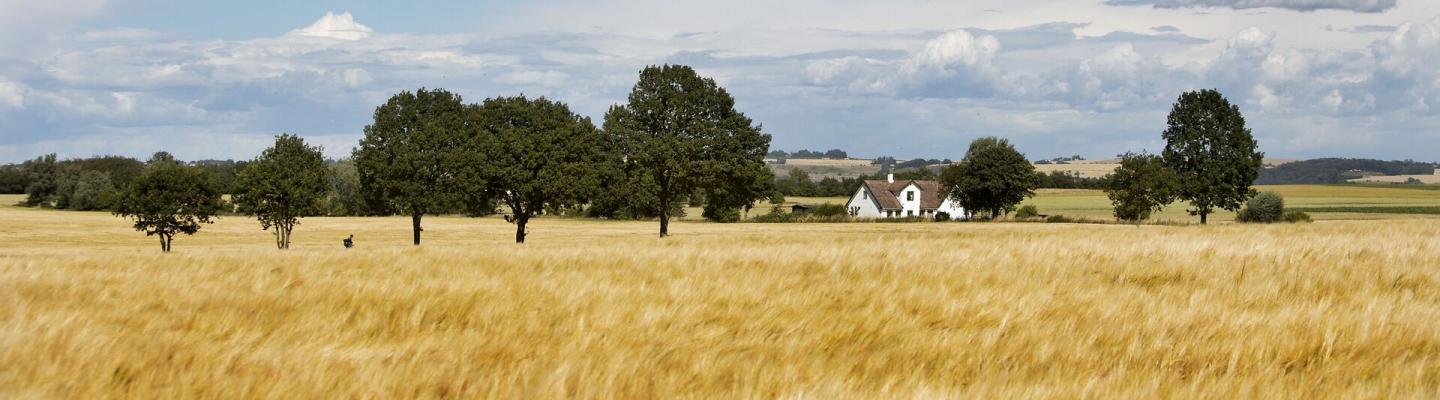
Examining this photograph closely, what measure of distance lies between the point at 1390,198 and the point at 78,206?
143604mm

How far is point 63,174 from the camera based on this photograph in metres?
131

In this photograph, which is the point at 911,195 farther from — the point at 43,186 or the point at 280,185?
the point at 43,186

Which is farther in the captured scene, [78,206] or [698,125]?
[78,206]

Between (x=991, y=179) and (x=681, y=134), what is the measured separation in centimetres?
4566

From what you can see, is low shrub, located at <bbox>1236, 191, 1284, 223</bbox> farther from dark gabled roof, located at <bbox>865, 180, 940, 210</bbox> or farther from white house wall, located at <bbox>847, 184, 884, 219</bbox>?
white house wall, located at <bbox>847, 184, 884, 219</bbox>

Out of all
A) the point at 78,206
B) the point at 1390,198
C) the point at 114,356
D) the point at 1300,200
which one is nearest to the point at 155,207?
the point at 114,356

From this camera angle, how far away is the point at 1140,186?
8394 cm

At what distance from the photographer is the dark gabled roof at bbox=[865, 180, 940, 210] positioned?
132 meters

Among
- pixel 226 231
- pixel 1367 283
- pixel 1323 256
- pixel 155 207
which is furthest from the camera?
pixel 226 231

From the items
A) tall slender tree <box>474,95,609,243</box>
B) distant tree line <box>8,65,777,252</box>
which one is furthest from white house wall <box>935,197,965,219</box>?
tall slender tree <box>474,95,609,243</box>

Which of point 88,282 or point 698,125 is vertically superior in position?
point 698,125

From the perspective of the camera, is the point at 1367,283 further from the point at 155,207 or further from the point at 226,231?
the point at 226,231

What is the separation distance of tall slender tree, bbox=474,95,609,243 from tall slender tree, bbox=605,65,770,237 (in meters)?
4.15

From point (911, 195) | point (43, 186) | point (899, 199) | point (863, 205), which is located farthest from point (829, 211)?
point (43, 186)
